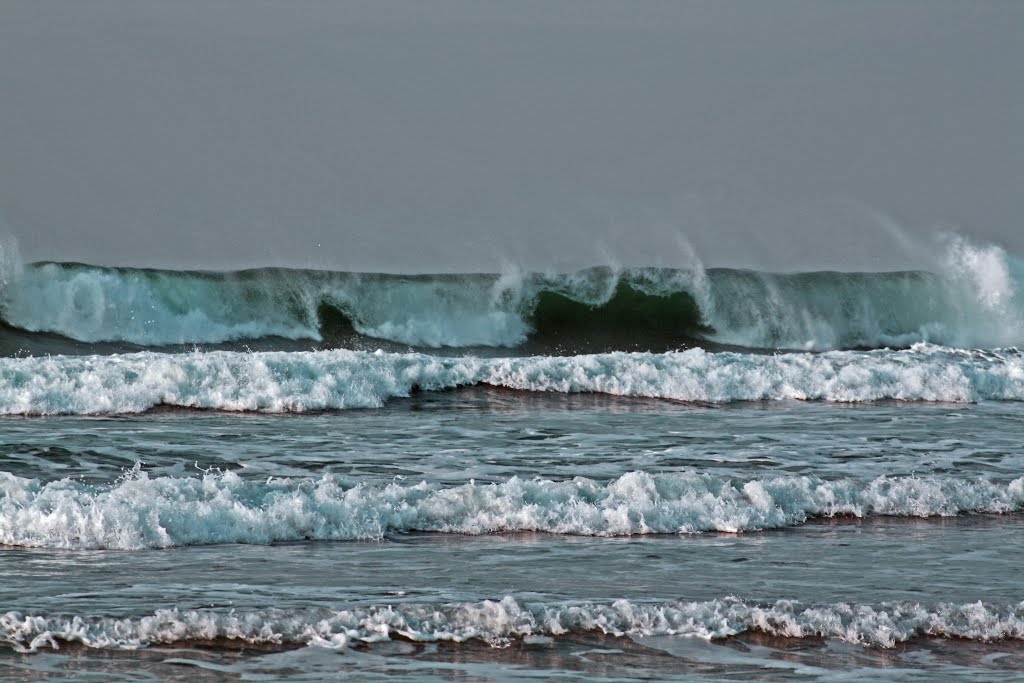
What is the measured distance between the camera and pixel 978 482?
9.28 m

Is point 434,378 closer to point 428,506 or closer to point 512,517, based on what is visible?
point 428,506

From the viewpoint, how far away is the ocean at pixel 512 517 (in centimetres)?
554

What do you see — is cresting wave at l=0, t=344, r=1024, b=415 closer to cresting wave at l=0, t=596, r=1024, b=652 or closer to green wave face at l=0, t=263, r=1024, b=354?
green wave face at l=0, t=263, r=1024, b=354

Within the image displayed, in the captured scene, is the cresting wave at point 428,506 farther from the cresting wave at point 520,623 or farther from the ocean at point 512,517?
the cresting wave at point 520,623

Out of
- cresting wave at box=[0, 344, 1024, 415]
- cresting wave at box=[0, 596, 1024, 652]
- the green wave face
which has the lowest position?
cresting wave at box=[0, 596, 1024, 652]

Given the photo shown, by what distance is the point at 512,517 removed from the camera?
26.2ft

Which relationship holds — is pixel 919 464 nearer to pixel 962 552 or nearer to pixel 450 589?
pixel 962 552

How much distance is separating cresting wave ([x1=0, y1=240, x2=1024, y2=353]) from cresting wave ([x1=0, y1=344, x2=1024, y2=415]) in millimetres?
6513

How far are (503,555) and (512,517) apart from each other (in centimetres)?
87

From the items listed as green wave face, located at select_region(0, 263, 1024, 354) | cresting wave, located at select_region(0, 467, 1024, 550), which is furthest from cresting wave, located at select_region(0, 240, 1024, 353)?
cresting wave, located at select_region(0, 467, 1024, 550)

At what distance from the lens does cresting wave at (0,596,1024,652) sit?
554 cm

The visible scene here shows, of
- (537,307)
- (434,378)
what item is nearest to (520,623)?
(434,378)

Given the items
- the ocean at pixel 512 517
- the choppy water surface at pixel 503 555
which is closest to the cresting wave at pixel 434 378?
the ocean at pixel 512 517

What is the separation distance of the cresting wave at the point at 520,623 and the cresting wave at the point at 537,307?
51.3ft
